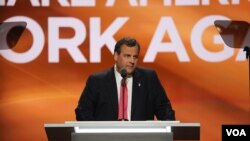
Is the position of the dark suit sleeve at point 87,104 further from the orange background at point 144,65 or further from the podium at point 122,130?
the orange background at point 144,65

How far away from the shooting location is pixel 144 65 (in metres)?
5.78

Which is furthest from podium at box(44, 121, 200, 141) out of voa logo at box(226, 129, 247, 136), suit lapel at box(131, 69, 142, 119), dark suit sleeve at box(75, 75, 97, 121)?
voa logo at box(226, 129, 247, 136)

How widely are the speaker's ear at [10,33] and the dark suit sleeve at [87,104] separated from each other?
69.1 inches

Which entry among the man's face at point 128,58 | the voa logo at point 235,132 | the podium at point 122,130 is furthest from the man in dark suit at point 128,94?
the voa logo at point 235,132

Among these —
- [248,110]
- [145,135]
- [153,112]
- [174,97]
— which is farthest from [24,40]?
[145,135]

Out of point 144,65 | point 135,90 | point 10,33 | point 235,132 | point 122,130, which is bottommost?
point 235,132

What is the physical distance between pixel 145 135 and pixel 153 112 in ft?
4.39

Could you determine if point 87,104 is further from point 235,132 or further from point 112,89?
point 235,132

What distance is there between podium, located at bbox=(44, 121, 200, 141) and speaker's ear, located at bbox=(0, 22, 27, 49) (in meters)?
2.94

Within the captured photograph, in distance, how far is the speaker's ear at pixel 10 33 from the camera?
5824 millimetres

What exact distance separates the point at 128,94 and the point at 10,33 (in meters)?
2.07

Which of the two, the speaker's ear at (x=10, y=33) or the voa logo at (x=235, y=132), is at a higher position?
the speaker's ear at (x=10, y=33)

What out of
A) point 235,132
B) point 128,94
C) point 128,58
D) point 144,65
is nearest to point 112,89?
point 128,94

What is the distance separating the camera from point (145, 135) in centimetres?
303
